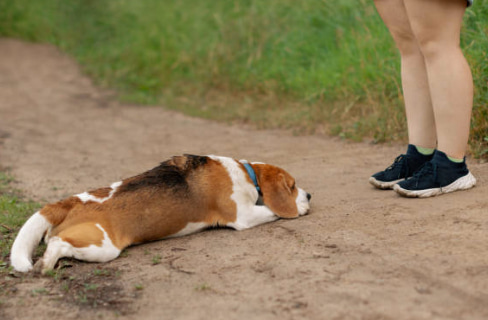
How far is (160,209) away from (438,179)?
1645 mm

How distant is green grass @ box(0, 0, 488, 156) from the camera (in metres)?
6.20

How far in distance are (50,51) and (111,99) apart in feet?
10.3

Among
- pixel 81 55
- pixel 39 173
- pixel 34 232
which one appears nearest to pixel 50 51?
pixel 81 55

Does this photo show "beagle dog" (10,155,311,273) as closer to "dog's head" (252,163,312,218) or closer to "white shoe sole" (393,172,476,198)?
"dog's head" (252,163,312,218)

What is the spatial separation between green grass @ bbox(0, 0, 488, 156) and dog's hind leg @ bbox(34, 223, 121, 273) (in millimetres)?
2954

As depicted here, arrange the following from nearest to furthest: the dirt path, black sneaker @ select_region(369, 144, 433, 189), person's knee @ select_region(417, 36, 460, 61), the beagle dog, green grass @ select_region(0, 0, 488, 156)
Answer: the dirt path, the beagle dog, person's knee @ select_region(417, 36, 460, 61), black sneaker @ select_region(369, 144, 433, 189), green grass @ select_region(0, 0, 488, 156)

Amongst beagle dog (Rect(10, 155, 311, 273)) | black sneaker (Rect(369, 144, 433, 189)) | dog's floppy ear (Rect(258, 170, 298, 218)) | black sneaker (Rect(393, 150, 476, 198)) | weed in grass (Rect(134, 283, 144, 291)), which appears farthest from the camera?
black sneaker (Rect(369, 144, 433, 189))

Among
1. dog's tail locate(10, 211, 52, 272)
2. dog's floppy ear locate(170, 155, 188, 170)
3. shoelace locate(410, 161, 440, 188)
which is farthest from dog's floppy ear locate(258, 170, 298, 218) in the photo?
dog's tail locate(10, 211, 52, 272)

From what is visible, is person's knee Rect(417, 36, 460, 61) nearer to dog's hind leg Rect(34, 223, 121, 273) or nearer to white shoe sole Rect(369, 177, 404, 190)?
white shoe sole Rect(369, 177, 404, 190)

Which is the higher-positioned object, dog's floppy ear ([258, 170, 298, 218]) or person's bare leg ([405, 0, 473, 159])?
person's bare leg ([405, 0, 473, 159])

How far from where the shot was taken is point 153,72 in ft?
30.2

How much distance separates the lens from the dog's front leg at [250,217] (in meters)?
3.66

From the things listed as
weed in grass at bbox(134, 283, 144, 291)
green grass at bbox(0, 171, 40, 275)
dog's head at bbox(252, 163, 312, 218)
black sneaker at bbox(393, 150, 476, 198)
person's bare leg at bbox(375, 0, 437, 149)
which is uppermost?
person's bare leg at bbox(375, 0, 437, 149)

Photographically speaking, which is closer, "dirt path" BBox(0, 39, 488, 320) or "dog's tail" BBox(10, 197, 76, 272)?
"dirt path" BBox(0, 39, 488, 320)
